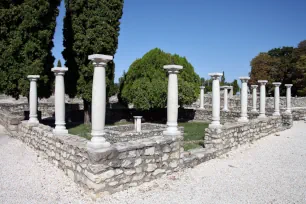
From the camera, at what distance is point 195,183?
5.91 metres

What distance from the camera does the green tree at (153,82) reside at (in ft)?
57.4

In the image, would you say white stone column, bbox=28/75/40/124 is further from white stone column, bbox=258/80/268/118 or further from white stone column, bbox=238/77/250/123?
white stone column, bbox=258/80/268/118

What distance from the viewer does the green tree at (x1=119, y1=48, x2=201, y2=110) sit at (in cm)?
1750

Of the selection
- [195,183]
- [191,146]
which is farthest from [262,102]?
[195,183]

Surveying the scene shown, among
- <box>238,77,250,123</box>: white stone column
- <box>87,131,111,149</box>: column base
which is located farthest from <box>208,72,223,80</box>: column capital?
<box>87,131,111,149</box>: column base

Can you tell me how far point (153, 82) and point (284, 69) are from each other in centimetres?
2799

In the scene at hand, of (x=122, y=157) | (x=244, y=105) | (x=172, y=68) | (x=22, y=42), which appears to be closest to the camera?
(x=122, y=157)

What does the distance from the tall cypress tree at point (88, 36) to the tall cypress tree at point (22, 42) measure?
1868 mm

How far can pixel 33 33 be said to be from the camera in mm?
13188

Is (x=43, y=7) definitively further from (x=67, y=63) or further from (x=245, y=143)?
(x=245, y=143)

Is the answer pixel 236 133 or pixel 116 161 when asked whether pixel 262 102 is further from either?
pixel 116 161

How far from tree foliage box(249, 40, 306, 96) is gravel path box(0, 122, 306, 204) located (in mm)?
29159

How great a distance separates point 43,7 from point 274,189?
1249 centimetres

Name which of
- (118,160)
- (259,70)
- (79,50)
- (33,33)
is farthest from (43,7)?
(259,70)
